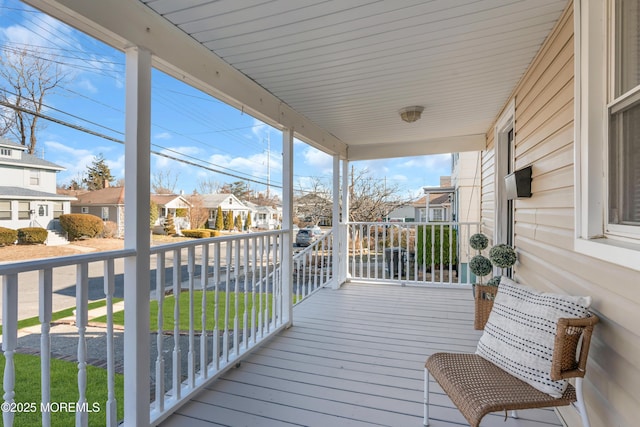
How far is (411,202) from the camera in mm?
13781

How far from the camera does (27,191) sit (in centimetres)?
125

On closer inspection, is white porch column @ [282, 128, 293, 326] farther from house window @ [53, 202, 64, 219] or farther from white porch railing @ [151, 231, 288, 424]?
house window @ [53, 202, 64, 219]

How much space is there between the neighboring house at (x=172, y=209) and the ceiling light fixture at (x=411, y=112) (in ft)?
7.79

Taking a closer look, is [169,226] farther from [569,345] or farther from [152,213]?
[569,345]

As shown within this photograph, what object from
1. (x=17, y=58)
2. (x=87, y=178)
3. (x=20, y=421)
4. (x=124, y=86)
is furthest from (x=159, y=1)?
(x=20, y=421)

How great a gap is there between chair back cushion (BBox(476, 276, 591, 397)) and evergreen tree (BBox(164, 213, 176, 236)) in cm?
205

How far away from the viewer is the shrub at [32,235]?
1262mm

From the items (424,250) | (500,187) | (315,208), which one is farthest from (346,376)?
(315,208)

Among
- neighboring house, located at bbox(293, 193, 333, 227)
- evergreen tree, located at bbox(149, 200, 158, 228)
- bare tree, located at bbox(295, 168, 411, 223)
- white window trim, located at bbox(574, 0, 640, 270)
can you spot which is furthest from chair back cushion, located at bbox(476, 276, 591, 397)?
neighboring house, located at bbox(293, 193, 333, 227)

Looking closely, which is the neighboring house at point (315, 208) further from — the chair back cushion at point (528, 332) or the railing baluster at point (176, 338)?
the chair back cushion at point (528, 332)

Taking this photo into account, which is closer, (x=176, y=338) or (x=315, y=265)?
(x=176, y=338)

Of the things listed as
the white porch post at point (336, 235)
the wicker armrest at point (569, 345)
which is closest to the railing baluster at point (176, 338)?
the wicker armrest at point (569, 345)

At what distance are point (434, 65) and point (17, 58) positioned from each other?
241 centimetres

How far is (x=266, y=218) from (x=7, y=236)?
2.97 meters
